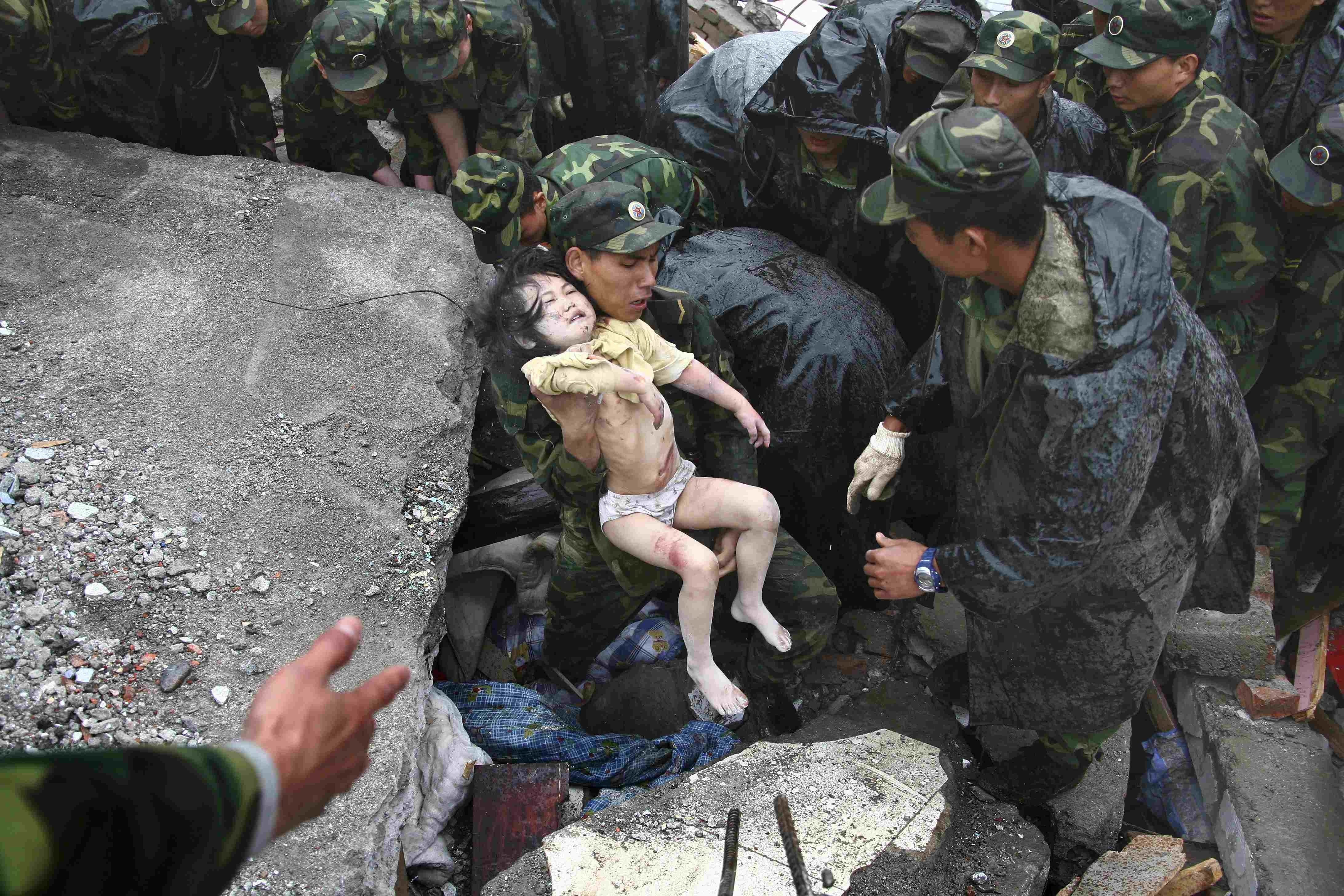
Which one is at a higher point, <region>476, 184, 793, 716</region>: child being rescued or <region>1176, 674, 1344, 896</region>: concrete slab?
<region>476, 184, 793, 716</region>: child being rescued

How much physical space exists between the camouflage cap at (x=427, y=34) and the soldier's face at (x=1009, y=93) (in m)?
2.45

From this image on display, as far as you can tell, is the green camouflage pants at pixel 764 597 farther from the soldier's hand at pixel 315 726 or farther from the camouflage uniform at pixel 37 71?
the camouflage uniform at pixel 37 71

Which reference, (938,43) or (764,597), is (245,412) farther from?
(938,43)

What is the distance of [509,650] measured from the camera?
13.3 ft

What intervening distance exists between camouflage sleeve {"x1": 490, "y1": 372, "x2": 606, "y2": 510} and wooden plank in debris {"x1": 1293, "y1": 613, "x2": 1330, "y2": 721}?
9.96ft

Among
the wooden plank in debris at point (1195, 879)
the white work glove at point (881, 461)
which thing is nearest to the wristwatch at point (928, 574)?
the white work glove at point (881, 461)

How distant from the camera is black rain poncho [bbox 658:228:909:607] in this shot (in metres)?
3.71

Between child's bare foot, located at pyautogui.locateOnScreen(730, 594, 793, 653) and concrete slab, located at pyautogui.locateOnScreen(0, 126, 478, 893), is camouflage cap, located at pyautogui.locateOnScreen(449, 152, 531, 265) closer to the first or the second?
concrete slab, located at pyautogui.locateOnScreen(0, 126, 478, 893)

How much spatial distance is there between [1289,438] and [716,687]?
2.70 metres

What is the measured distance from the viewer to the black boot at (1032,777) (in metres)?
3.30

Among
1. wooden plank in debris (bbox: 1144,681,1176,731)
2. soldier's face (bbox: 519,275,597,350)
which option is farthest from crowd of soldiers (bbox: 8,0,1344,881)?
wooden plank in debris (bbox: 1144,681,1176,731)

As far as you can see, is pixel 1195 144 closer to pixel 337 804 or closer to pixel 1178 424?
pixel 1178 424

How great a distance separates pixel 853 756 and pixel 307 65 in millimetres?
4166

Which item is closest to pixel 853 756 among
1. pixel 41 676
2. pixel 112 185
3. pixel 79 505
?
pixel 41 676
